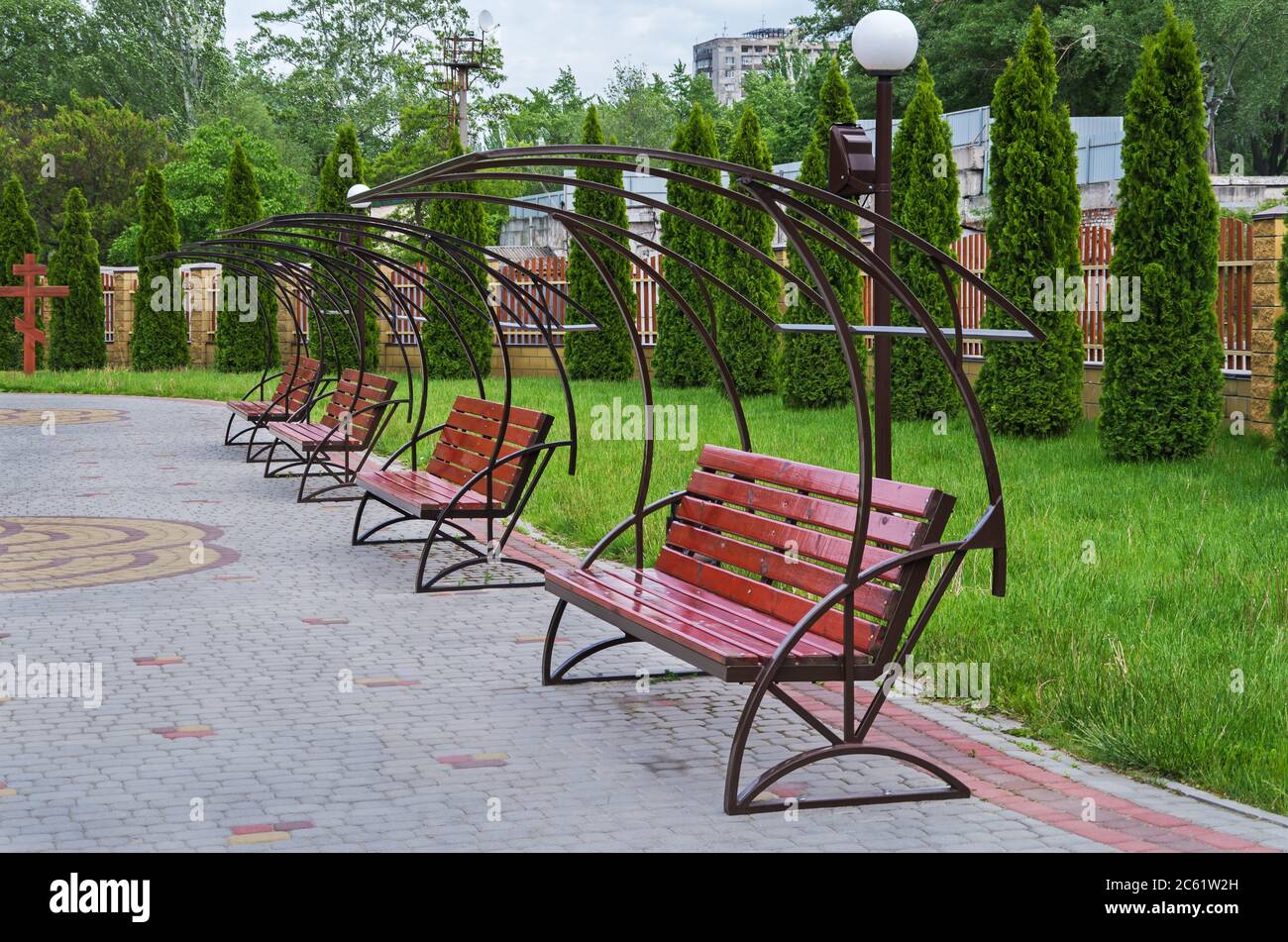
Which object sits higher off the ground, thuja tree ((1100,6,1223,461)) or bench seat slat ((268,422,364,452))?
thuja tree ((1100,6,1223,461))

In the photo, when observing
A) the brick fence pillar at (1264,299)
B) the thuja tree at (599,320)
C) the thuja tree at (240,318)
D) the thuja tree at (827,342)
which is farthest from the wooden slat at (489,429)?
the thuja tree at (240,318)

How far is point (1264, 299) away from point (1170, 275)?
54.8 inches

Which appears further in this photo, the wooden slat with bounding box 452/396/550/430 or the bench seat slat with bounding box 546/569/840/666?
the wooden slat with bounding box 452/396/550/430

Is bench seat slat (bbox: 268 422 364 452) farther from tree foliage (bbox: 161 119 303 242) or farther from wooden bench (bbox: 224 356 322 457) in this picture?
tree foliage (bbox: 161 119 303 242)

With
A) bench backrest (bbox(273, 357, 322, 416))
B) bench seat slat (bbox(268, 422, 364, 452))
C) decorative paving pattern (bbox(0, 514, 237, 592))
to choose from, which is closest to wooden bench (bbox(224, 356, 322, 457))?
bench backrest (bbox(273, 357, 322, 416))

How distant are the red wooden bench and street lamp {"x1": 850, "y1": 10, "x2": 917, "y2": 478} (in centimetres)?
478

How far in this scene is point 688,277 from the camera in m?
23.5

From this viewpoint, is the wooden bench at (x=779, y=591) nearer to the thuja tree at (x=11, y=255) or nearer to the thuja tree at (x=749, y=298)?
the thuja tree at (x=749, y=298)

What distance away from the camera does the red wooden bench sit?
489 inches

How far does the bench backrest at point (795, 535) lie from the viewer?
515 centimetres

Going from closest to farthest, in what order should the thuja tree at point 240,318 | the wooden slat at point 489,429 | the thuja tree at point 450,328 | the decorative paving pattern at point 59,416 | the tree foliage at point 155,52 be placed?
the wooden slat at point 489,429 → the decorative paving pattern at point 59,416 → the thuja tree at point 450,328 → the thuja tree at point 240,318 → the tree foliage at point 155,52
